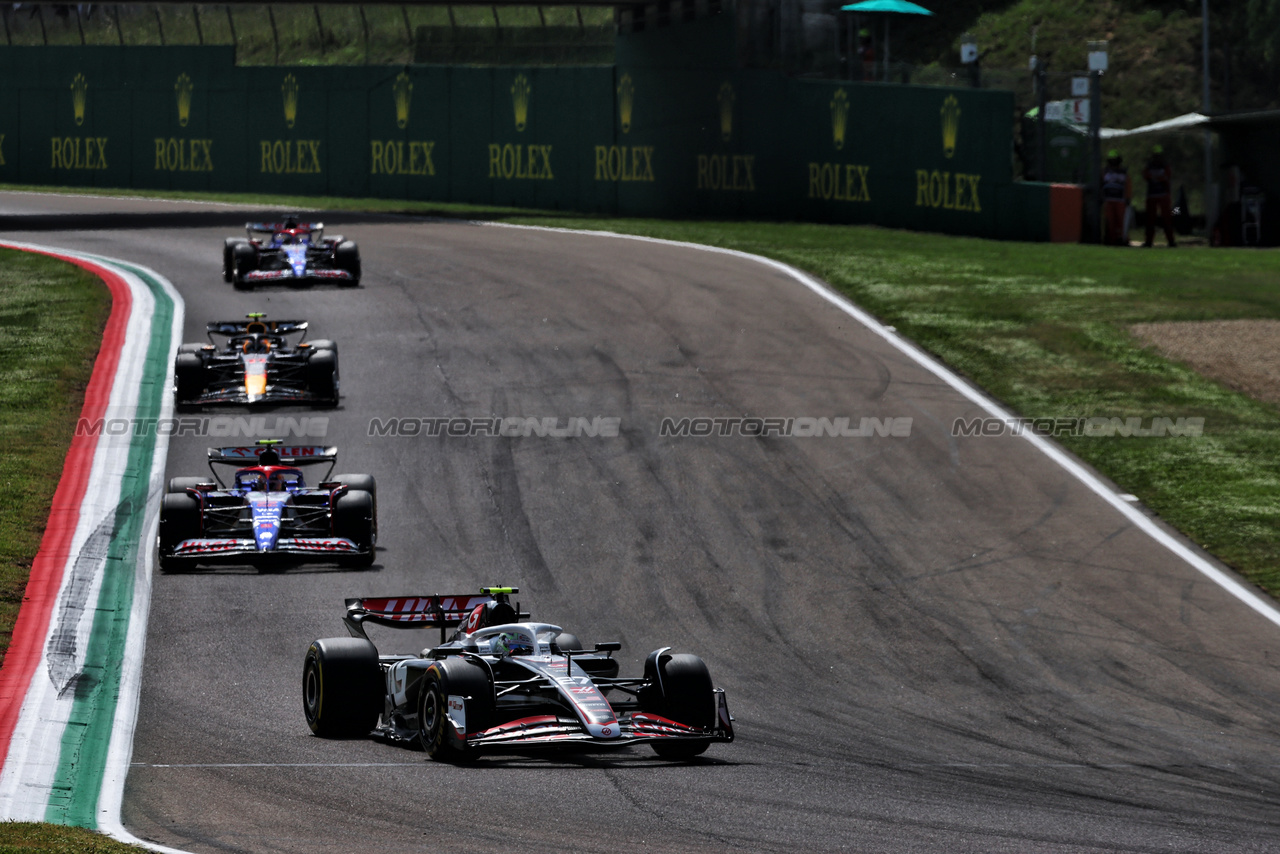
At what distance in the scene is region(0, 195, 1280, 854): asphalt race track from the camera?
8.24m

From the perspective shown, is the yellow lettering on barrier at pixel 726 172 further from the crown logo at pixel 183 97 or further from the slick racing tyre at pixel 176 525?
the slick racing tyre at pixel 176 525

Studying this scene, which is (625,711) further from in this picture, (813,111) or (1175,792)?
(813,111)

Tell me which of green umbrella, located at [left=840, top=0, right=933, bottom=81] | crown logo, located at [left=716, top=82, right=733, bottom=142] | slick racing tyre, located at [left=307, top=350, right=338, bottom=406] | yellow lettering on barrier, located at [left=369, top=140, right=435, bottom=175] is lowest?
slick racing tyre, located at [left=307, top=350, right=338, bottom=406]

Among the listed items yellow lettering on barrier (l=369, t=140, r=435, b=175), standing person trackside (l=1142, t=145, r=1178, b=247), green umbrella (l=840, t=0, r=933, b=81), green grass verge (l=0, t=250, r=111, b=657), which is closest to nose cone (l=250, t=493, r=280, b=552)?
green grass verge (l=0, t=250, r=111, b=657)

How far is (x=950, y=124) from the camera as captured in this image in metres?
32.5

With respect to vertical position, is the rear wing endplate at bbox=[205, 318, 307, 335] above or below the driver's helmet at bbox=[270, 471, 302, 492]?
above

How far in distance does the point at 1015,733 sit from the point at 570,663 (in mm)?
3290

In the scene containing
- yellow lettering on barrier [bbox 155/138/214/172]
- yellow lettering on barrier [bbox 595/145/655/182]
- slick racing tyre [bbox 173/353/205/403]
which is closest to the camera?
slick racing tyre [bbox 173/353/205/403]

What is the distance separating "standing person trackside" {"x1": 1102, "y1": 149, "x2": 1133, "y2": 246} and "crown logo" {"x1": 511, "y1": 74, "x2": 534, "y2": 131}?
1496 cm

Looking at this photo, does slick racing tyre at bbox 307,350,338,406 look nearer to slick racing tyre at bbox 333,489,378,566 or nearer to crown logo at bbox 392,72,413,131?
slick racing tyre at bbox 333,489,378,566

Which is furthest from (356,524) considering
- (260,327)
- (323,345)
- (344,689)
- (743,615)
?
(260,327)

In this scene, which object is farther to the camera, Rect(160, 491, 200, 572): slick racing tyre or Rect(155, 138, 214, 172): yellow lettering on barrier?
Rect(155, 138, 214, 172): yellow lettering on barrier

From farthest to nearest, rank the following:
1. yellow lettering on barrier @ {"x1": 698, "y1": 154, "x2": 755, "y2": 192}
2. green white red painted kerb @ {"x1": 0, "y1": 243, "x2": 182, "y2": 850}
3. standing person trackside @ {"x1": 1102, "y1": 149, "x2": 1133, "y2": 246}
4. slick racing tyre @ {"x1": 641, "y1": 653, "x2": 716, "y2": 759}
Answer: yellow lettering on barrier @ {"x1": 698, "y1": 154, "x2": 755, "y2": 192} → standing person trackside @ {"x1": 1102, "y1": 149, "x2": 1133, "y2": 246} → slick racing tyre @ {"x1": 641, "y1": 653, "x2": 716, "y2": 759} → green white red painted kerb @ {"x1": 0, "y1": 243, "x2": 182, "y2": 850}

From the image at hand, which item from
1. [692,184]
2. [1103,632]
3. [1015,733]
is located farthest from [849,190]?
[1015,733]
